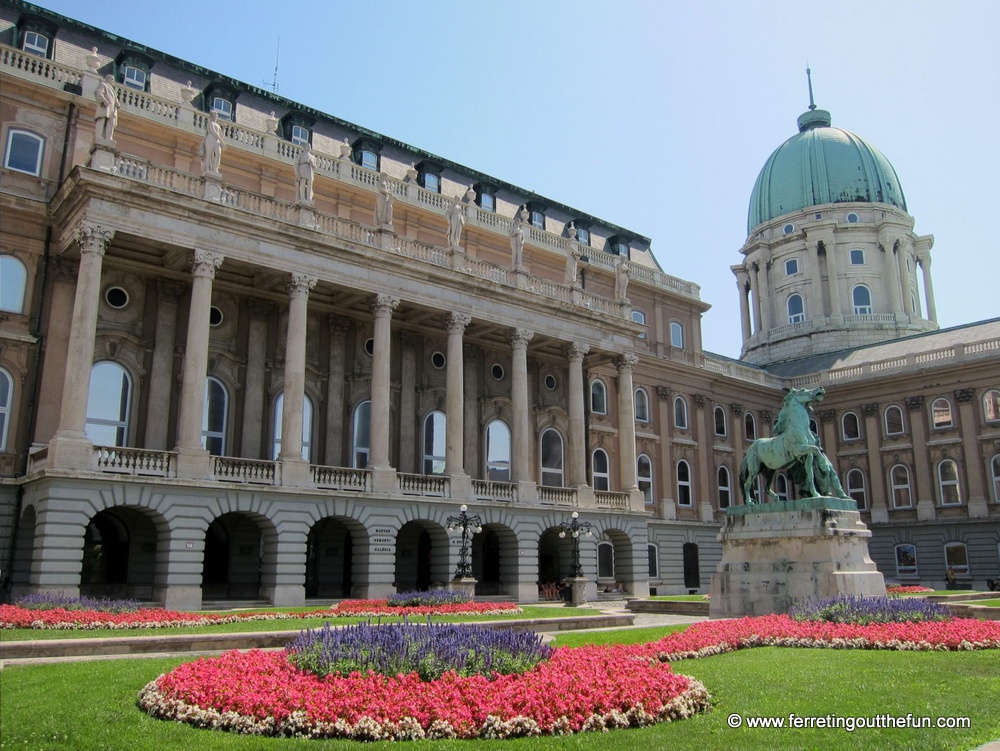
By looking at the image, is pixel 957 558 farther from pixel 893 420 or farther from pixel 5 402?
pixel 5 402

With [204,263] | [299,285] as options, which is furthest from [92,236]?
[299,285]

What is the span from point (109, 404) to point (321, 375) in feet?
31.5

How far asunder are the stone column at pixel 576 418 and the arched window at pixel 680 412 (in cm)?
1445

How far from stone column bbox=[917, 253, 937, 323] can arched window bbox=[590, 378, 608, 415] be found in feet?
148

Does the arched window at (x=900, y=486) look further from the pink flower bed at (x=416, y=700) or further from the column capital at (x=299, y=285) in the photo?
the pink flower bed at (x=416, y=700)

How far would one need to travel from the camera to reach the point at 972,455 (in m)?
57.7

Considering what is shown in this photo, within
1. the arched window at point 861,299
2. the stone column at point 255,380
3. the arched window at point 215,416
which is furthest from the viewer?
the arched window at point 861,299

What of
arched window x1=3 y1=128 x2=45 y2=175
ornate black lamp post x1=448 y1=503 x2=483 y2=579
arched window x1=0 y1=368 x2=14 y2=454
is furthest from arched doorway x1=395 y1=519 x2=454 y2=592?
arched window x1=3 y1=128 x2=45 y2=175

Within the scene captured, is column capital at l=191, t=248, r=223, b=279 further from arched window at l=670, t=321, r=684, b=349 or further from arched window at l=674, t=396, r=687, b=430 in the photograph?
arched window at l=670, t=321, r=684, b=349

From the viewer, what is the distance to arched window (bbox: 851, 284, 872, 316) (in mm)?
80000

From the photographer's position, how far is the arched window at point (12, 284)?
3253 cm

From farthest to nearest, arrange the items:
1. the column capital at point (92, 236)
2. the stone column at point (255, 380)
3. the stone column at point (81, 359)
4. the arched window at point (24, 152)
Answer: the stone column at point (255, 380)
the arched window at point (24, 152)
the column capital at point (92, 236)
the stone column at point (81, 359)

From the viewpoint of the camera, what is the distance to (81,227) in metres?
30.8

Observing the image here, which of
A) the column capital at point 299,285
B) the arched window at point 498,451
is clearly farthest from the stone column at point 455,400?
the column capital at point 299,285
